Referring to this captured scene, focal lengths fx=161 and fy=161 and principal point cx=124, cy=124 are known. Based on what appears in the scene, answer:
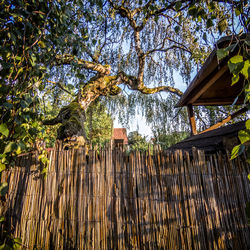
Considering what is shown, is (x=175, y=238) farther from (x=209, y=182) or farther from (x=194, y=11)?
(x=194, y=11)

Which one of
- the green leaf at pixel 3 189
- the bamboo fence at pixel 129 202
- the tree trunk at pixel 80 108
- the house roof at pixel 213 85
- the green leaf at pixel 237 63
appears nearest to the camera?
the green leaf at pixel 237 63

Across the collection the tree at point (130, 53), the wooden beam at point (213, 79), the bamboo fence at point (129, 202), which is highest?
the tree at point (130, 53)

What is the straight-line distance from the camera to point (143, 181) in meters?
2.01

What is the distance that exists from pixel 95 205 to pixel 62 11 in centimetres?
230

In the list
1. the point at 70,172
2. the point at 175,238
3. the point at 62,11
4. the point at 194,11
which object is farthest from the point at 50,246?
the point at 194,11

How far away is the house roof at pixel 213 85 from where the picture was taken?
8.08 feet

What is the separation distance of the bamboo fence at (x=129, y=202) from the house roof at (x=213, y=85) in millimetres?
1468

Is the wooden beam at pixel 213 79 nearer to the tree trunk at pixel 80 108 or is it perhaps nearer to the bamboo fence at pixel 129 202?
the bamboo fence at pixel 129 202

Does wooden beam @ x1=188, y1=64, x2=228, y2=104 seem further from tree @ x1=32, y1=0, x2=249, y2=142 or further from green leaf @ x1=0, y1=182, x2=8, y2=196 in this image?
green leaf @ x1=0, y1=182, x2=8, y2=196

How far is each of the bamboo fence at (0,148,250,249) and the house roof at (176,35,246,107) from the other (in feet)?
4.82

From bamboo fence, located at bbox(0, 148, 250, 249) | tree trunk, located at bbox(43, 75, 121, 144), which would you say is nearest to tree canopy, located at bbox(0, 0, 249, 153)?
tree trunk, located at bbox(43, 75, 121, 144)

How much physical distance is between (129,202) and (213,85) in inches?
118

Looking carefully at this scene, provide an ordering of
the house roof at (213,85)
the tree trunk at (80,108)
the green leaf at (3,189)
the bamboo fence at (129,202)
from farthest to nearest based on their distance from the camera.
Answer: the tree trunk at (80,108) → the house roof at (213,85) → the bamboo fence at (129,202) → the green leaf at (3,189)

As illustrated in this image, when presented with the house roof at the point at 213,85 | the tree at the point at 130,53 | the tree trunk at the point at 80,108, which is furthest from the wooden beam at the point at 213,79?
the tree trunk at the point at 80,108
